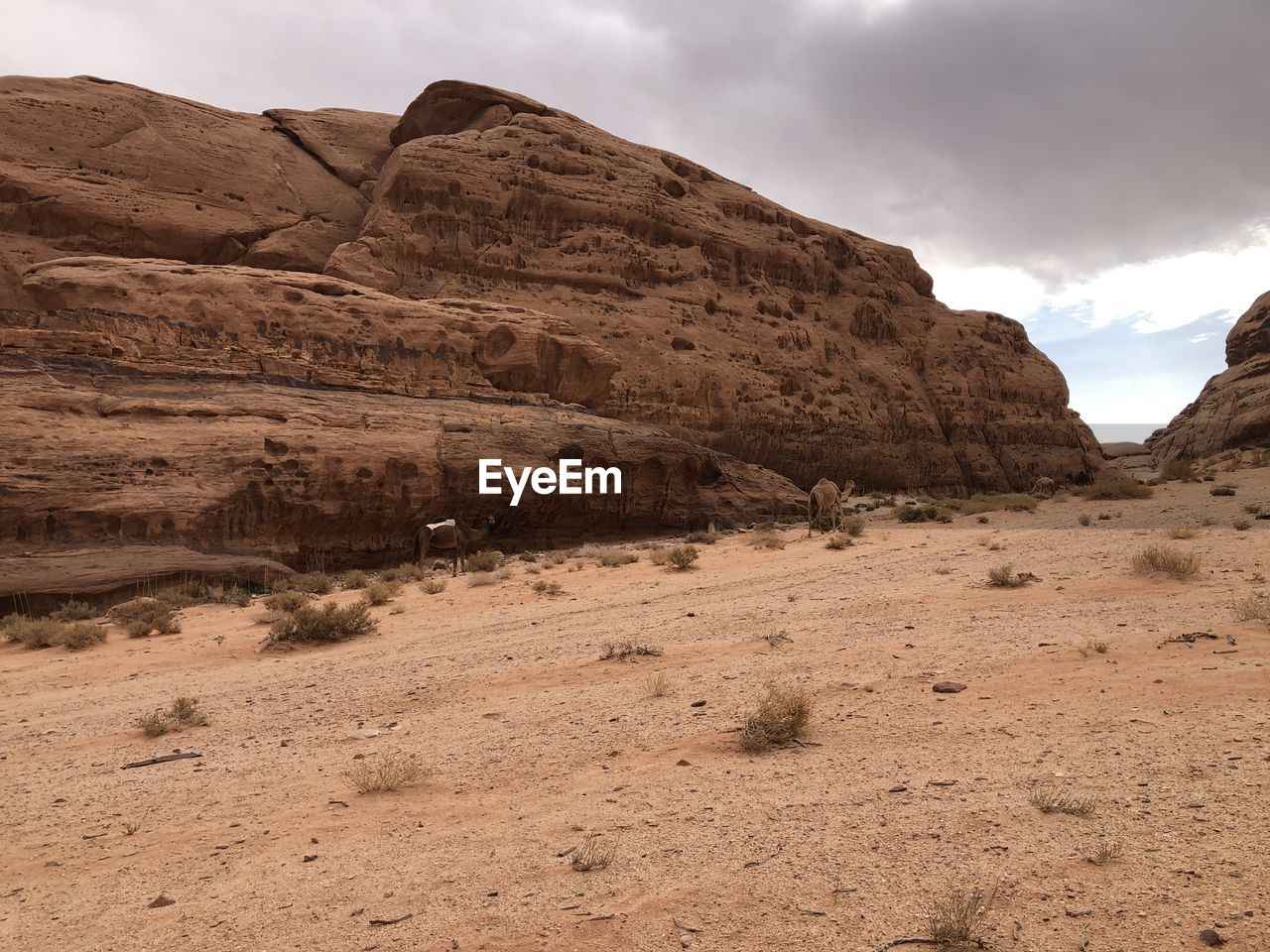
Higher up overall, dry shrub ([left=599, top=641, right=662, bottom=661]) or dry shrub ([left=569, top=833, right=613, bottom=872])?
dry shrub ([left=599, top=641, right=662, bottom=661])

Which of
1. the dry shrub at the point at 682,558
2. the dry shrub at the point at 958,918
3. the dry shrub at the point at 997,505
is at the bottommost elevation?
the dry shrub at the point at 958,918

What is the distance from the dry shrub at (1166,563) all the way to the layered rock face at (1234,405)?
51521mm

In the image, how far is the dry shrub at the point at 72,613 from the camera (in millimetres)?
11933

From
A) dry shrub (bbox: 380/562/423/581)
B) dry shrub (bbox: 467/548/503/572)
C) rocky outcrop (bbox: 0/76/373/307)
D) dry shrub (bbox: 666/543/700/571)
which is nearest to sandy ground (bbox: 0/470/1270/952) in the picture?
dry shrub (bbox: 666/543/700/571)

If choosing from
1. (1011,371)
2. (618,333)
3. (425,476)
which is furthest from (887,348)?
(425,476)

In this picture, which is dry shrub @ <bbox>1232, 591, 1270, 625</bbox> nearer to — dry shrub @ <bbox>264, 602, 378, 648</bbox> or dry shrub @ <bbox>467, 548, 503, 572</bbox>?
dry shrub @ <bbox>264, 602, 378, 648</bbox>

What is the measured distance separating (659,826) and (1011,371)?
52.6 m

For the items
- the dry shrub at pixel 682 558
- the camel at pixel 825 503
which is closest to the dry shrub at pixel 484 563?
the dry shrub at pixel 682 558

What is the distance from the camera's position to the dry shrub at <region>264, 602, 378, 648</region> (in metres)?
9.34

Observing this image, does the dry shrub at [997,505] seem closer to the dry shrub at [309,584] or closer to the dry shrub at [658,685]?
the dry shrub at [309,584]

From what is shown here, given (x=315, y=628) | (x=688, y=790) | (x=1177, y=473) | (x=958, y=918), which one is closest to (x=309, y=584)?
(x=315, y=628)

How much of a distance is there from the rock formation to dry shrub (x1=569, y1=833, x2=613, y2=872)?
13372mm

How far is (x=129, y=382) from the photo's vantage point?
16062 millimetres

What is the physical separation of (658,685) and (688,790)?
6.10 ft
